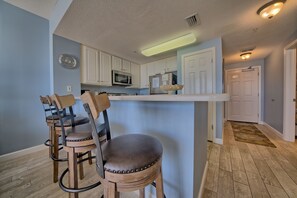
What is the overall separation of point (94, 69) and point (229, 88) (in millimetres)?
4971

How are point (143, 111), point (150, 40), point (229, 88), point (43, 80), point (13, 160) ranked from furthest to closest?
point (229, 88) → point (150, 40) → point (43, 80) → point (13, 160) → point (143, 111)

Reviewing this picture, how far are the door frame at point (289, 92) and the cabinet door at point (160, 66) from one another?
269 cm

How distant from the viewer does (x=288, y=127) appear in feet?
8.27

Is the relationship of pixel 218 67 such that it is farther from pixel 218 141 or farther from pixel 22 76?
pixel 22 76

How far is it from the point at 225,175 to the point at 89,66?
314cm

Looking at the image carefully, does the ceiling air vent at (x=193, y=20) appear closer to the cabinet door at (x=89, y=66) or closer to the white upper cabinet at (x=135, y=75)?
the cabinet door at (x=89, y=66)

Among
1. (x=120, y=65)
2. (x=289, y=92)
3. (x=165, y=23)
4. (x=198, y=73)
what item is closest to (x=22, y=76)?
(x=120, y=65)

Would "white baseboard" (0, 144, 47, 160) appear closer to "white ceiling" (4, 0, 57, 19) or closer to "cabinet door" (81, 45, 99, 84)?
"cabinet door" (81, 45, 99, 84)

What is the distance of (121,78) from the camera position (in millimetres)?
3459

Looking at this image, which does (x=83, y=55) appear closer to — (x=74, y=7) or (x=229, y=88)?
(x=74, y=7)

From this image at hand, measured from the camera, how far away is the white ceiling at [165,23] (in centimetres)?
153

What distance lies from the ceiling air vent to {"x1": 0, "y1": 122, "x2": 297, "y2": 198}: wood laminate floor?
216 centimetres

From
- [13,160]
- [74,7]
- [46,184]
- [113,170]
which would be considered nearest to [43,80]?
[13,160]

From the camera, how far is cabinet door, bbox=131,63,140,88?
3.96 metres
